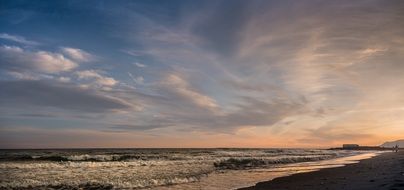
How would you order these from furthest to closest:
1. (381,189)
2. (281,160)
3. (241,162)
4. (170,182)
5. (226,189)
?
(281,160) → (241,162) → (170,182) → (226,189) → (381,189)

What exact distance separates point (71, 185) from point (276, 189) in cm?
1107

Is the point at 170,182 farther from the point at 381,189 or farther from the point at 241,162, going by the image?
the point at 241,162

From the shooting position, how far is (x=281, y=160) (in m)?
45.3

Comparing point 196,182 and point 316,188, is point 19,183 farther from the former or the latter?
point 316,188

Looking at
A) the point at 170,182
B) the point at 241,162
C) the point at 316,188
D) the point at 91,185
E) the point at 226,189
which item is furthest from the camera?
the point at 241,162

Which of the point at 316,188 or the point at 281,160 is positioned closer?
the point at 316,188

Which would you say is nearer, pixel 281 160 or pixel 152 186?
pixel 152 186

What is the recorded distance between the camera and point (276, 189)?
696 inches

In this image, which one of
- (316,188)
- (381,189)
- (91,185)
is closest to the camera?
(381,189)

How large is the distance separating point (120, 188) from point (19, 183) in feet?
20.0

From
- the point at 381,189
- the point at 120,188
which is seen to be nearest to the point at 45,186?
the point at 120,188

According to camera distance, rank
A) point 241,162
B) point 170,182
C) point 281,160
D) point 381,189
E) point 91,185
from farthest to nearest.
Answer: point 281,160, point 241,162, point 170,182, point 91,185, point 381,189

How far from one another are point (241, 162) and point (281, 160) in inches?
275

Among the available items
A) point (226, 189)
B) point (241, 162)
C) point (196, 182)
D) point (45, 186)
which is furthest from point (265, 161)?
point (45, 186)
